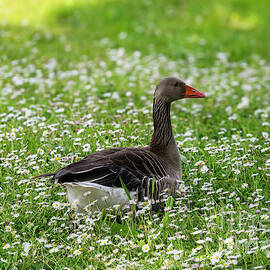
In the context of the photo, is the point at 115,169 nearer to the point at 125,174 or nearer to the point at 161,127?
the point at 125,174

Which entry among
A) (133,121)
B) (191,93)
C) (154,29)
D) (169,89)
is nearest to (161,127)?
(169,89)

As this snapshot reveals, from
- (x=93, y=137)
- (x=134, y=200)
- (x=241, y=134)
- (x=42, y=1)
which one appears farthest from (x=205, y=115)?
(x=42, y=1)

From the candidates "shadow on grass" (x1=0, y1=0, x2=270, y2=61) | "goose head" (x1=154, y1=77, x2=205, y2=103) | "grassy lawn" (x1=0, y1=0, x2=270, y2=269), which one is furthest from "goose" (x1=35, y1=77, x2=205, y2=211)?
"shadow on grass" (x1=0, y1=0, x2=270, y2=61)

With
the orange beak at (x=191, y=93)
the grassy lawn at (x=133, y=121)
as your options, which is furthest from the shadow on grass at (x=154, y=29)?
the orange beak at (x=191, y=93)

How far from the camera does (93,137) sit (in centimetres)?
546

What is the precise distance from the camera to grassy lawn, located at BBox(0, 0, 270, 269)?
3697mm

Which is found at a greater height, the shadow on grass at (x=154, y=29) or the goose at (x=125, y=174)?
the shadow on grass at (x=154, y=29)

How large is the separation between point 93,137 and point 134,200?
1.56 metres

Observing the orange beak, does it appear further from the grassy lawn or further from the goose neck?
A: the grassy lawn

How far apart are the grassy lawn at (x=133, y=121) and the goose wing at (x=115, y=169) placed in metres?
0.30

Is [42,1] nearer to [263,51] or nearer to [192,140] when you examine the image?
→ [263,51]

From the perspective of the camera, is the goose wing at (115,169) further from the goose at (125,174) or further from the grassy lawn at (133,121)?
the grassy lawn at (133,121)

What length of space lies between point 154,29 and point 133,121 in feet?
21.4

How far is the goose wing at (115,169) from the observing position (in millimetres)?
3955
